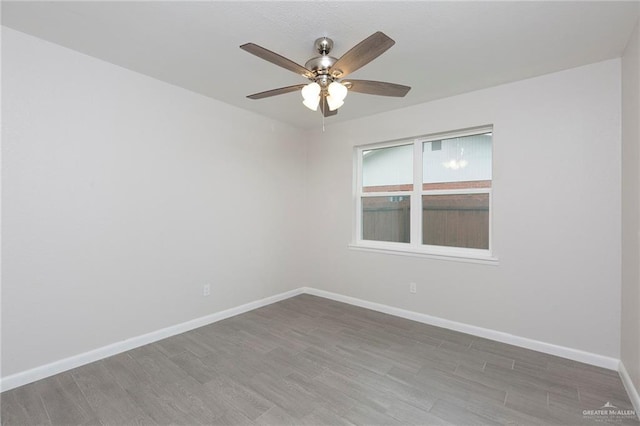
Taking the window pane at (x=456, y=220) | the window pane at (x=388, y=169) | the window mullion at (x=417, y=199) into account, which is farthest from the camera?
the window pane at (x=388, y=169)

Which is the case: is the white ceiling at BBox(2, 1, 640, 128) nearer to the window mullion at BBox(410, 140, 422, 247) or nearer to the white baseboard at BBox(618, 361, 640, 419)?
the window mullion at BBox(410, 140, 422, 247)

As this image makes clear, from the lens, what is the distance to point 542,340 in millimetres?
2688

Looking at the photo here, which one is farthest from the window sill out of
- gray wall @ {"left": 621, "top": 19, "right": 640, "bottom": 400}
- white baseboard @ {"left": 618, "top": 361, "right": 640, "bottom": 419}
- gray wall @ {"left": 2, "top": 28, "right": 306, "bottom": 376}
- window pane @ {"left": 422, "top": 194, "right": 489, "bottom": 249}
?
gray wall @ {"left": 2, "top": 28, "right": 306, "bottom": 376}

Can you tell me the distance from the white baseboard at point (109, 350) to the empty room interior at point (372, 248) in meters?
0.02

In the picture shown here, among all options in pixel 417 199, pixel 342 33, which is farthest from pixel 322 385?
pixel 342 33

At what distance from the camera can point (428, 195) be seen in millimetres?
3533

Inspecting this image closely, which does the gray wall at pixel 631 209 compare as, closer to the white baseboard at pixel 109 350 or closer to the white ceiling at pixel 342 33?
the white ceiling at pixel 342 33

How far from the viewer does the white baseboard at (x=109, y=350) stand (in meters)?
2.14

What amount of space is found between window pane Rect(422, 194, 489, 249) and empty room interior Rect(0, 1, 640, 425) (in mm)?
24

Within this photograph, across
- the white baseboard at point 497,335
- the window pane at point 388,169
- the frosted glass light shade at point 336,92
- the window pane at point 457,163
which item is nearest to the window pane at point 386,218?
the window pane at point 388,169

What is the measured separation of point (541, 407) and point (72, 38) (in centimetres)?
422

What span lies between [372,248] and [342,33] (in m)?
2.54

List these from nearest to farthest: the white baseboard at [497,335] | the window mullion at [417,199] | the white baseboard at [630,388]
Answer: the white baseboard at [630,388], the white baseboard at [497,335], the window mullion at [417,199]

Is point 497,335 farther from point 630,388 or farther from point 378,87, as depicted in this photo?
point 378,87
